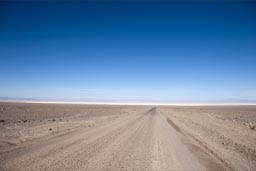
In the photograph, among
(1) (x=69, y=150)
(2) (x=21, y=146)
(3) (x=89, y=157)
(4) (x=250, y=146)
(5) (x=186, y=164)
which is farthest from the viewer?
(4) (x=250, y=146)

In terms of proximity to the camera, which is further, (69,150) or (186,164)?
(69,150)

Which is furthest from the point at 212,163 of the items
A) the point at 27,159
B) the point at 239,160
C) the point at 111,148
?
the point at 27,159

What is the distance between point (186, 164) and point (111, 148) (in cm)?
370

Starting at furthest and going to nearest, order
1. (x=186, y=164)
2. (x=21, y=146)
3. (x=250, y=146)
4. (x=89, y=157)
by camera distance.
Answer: (x=250, y=146) < (x=21, y=146) < (x=89, y=157) < (x=186, y=164)

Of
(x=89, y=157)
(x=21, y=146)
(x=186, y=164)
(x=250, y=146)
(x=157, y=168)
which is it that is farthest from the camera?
(x=250, y=146)

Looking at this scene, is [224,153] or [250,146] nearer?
[224,153]

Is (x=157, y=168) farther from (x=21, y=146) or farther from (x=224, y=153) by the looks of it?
(x=21, y=146)

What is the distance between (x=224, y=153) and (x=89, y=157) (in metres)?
5.99

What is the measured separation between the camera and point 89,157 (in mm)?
8484

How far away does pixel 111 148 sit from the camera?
10.1 meters

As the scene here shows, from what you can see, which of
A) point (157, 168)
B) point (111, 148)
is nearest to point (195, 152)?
point (157, 168)

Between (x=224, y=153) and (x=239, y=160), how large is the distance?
3.40 ft

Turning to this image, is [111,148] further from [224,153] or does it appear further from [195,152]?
[224,153]

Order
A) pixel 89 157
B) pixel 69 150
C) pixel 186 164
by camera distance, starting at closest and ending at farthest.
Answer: pixel 186 164, pixel 89 157, pixel 69 150
